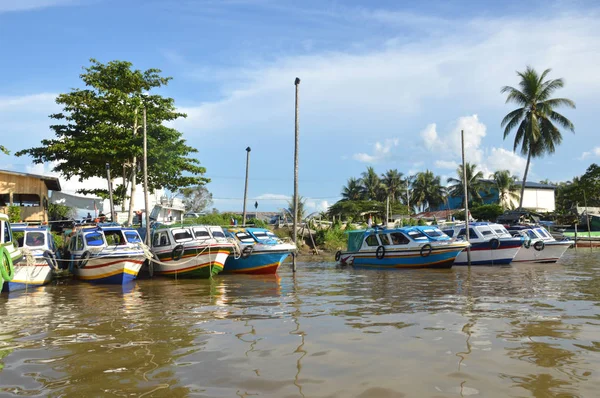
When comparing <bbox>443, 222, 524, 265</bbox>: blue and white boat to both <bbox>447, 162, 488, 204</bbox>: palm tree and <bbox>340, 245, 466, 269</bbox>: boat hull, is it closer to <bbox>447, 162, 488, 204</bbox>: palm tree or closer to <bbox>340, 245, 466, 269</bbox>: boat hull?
<bbox>340, 245, 466, 269</bbox>: boat hull

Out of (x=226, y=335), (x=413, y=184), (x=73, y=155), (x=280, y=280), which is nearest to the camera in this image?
(x=226, y=335)

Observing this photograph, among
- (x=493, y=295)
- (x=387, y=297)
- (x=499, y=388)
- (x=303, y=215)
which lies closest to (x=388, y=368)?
(x=499, y=388)

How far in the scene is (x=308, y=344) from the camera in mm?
8070

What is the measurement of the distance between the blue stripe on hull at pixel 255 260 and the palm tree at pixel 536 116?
104 ft

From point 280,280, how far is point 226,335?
10.9m

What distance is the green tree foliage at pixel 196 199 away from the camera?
60.7m

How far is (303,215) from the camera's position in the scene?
52.4 metres

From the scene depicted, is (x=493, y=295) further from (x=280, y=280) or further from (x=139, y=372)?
(x=139, y=372)

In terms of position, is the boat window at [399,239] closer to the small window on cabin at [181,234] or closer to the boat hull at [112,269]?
the small window on cabin at [181,234]

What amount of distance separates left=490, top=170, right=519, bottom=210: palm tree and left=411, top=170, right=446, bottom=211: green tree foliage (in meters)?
8.79

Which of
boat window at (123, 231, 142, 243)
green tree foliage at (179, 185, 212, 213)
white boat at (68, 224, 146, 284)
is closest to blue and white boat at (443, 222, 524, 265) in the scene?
boat window at (123, 231, 142, 243)

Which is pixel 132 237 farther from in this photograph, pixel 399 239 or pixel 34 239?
pixel 399 239

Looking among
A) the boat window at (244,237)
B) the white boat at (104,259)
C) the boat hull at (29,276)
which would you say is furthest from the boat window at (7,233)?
the boat window at (244,237)

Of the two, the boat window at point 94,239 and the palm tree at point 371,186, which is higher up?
the palm tree at point 371,186
